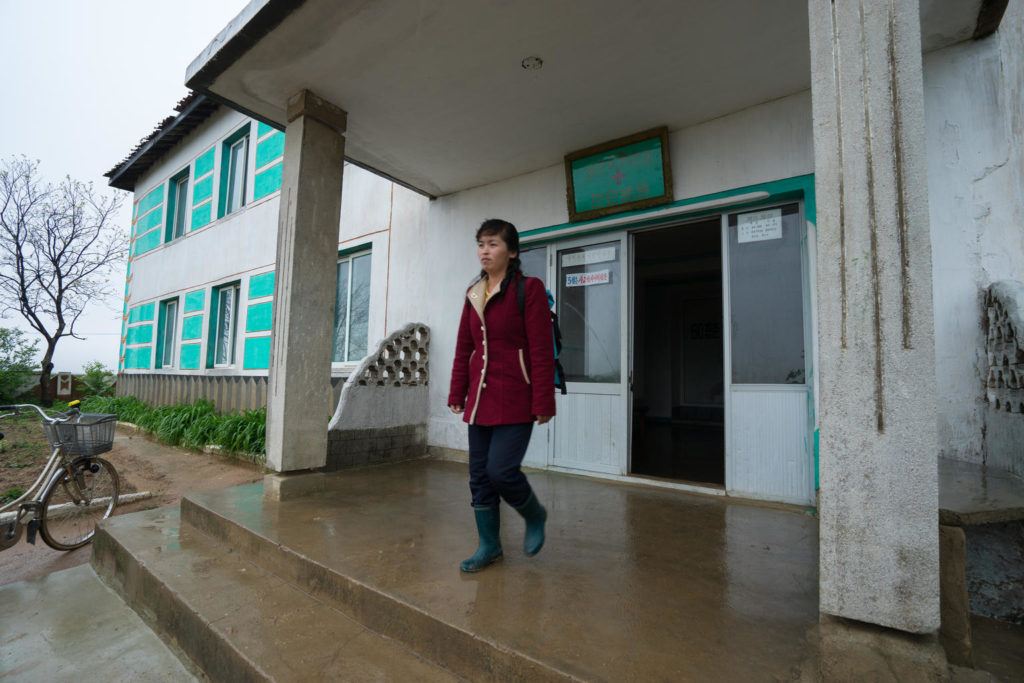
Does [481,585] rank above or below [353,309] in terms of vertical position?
below

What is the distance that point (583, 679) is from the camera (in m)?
1.54

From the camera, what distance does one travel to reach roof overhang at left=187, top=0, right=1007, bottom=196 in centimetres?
307

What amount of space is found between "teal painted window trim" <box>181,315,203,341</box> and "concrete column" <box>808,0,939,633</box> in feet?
37.5

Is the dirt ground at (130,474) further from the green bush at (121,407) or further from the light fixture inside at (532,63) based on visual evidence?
the light fixture inside at (532,63)

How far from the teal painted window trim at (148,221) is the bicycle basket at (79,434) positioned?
10.4 m

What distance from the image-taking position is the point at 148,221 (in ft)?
41.8

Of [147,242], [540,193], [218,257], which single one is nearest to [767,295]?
[540,193]

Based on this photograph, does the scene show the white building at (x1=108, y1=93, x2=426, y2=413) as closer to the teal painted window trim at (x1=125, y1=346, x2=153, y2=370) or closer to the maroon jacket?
the teal painted window trim at (x1=125, y1=346, x2=153, y2=370)

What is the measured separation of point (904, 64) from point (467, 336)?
207cm

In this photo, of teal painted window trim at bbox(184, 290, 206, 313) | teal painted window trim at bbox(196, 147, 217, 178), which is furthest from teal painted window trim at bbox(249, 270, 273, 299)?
teal painted window trim at bbox(196, 147, 217, 178)

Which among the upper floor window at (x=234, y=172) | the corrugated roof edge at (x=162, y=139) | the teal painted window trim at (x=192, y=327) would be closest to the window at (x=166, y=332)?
the teal painted window trim at (x=192, y=327)

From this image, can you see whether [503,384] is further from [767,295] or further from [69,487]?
[69,487]

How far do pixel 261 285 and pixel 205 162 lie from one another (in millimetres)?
3987

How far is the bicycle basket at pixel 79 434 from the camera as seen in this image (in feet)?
12.4
